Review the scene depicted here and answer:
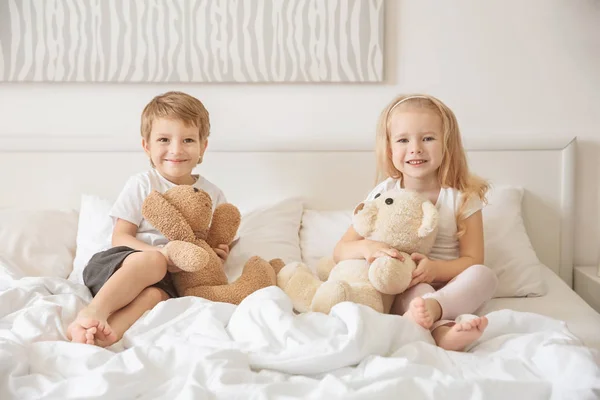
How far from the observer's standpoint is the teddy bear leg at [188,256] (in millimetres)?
1550


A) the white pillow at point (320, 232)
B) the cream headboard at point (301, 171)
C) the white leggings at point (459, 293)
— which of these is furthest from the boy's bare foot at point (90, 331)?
the cream headboard at point (301, 171)

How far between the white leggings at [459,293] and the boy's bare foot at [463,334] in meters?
0.12

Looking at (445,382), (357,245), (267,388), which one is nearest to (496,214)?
(357,245)

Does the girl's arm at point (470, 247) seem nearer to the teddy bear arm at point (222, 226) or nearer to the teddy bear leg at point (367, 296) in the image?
the teddy bear leg at point (367, 296)

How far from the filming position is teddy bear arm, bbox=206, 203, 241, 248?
178cm

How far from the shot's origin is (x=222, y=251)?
177 centimetres

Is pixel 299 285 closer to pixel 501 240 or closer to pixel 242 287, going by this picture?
pixel 242 287

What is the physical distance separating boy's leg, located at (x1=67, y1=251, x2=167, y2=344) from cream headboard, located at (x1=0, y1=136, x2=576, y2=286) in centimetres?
68

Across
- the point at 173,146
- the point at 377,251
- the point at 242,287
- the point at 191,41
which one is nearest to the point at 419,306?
the point at 377,251

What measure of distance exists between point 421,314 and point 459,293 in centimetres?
18

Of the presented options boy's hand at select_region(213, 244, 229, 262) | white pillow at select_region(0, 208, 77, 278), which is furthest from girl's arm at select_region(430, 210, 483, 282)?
white pillow at select_region(0, 208, 77, 278)

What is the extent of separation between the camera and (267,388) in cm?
102

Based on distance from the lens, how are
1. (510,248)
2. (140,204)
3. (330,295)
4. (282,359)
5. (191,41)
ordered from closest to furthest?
(282,359) < (330,295) < (140,204) < (510,248) < (191,41)

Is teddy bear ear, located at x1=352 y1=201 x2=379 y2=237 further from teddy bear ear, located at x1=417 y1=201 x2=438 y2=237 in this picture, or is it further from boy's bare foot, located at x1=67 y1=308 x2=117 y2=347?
boy's bare foot, located at x1=67 y1=308 x2=117 y2=347
